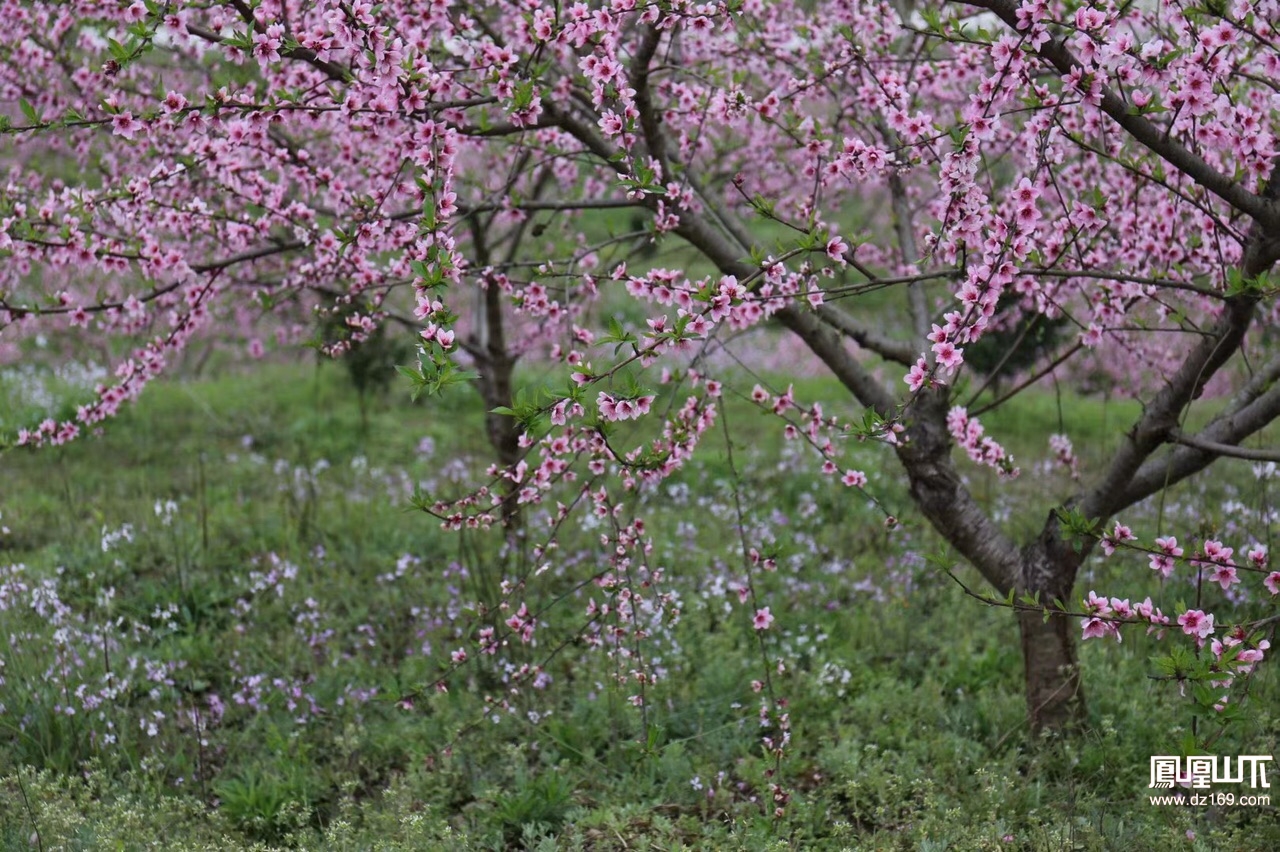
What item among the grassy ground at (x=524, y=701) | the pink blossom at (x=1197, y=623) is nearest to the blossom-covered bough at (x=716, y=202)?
the pink blossom at (x=1197, y=623)

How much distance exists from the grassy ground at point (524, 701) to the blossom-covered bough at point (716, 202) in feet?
1.24

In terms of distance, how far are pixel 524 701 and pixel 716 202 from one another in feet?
7.59

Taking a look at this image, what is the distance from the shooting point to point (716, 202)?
4.31 metres

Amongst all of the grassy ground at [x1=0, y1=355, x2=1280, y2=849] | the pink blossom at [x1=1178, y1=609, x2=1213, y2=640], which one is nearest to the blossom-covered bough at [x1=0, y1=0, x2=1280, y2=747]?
the pink blossom at [x1=1178, y1=609, x2=1213, y2=640]

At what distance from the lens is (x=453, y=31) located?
4031 millimetres

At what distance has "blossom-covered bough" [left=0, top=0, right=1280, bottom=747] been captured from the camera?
2.81m

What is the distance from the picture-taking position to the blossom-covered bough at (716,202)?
2.81 m

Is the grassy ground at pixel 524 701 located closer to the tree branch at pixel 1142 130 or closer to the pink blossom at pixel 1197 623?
the pink blossom at pixel 1197 623

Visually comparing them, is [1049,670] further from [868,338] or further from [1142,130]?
[1142,130]

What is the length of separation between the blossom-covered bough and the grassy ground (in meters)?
0.38

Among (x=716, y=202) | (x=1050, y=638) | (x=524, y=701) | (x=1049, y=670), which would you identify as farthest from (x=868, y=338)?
(x=524, y=701)

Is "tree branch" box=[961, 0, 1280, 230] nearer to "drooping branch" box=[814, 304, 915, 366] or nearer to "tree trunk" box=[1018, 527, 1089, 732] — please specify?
"tree trunk" box=[1018, 527, 1089, 732]

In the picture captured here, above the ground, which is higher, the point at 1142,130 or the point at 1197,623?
the point at 1142,130

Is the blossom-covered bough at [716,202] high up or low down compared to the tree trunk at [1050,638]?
up
